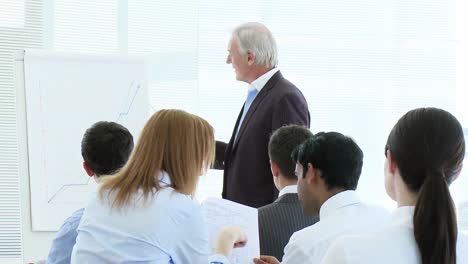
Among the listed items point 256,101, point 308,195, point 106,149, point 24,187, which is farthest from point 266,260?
point 24,187

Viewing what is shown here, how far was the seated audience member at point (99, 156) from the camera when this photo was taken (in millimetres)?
2162

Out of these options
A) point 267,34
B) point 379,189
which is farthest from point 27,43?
point 379,189

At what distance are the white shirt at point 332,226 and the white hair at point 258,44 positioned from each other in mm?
1443

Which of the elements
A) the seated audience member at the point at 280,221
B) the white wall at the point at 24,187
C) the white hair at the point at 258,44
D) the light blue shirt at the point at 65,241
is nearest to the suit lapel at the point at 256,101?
the white hair at the point at 258,44

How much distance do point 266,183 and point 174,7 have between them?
5.05ft

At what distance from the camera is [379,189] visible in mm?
4305

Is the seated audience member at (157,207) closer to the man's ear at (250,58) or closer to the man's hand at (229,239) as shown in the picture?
the man's hand at (229,239)

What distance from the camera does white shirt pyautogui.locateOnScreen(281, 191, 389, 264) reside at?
5.23ft

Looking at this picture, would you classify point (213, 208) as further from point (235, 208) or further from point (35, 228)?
point (35, 228)

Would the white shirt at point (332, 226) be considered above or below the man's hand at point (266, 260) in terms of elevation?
above

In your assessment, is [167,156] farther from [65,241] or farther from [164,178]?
[65,241]

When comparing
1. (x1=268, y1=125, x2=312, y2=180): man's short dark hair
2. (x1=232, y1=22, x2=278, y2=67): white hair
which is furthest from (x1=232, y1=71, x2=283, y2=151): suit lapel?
(x1=268, y1=125, x2=312, y2=180): man's short dark hair

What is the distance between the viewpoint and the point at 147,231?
1715 millimetres

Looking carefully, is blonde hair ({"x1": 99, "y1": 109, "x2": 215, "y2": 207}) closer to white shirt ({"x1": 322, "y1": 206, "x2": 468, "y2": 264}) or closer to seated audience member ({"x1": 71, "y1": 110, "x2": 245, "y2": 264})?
seated audience member ({"x1": 71, "y1": 110, "x2": 245, "y2": 264})
